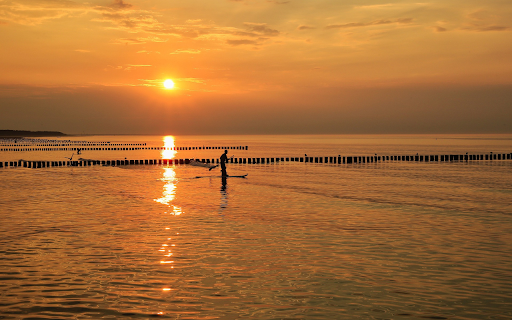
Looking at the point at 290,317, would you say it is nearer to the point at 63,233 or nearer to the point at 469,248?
the point at 469,248

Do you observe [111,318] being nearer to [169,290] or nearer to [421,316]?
[169,290]

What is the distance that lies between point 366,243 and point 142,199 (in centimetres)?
1874

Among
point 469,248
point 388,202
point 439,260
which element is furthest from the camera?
point 388,202

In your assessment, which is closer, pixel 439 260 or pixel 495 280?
pixel 495 280

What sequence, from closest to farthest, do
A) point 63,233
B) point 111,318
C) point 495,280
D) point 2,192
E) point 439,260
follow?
point 111,318 < point 495,280 < point 439,260 < point 63,233 < point 2,192

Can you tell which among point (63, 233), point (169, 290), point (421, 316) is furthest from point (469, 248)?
point (63, 233)

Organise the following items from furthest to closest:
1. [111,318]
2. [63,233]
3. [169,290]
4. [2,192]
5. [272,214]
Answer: [2,192] → [272,214] → [63,233] → [169,290] → [111,318]

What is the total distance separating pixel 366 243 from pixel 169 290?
900 cm

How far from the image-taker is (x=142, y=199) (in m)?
33.2

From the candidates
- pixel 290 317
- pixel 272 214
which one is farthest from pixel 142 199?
pixel 290 317

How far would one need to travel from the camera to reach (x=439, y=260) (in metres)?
16.3

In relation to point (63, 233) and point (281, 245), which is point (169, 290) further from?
point (63, 233)

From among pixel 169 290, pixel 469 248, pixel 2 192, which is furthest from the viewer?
pixel 2 192

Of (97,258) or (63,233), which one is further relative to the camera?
(63,233)
